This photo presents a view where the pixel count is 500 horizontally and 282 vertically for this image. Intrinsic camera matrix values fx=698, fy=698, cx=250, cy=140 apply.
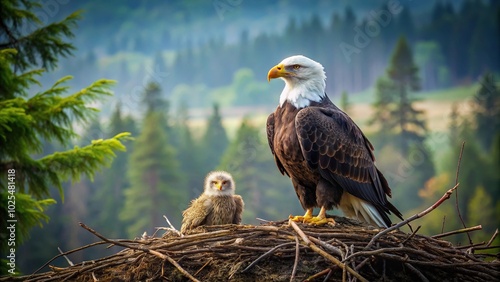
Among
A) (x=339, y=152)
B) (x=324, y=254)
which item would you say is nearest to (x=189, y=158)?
(x=339, y=152)

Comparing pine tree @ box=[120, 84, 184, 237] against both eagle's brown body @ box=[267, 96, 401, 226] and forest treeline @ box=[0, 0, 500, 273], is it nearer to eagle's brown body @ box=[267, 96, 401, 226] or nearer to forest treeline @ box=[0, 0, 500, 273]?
forest treeline @ box=[0, 0, 500, 273]

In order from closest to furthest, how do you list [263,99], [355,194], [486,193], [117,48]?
[355,194] < [486,193] < [263,99] < [117,48]

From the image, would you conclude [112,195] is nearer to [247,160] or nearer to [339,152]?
[247,160]

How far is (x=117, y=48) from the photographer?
89625 millimetres

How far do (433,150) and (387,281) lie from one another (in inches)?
2064

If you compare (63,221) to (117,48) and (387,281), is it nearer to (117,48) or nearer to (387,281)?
(387,281)

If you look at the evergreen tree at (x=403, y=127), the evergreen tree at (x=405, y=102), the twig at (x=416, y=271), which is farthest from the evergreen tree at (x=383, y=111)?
the twig at (x=416, y=271)

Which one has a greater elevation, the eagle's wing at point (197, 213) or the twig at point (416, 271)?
the eagle's wing at point (197, 213)

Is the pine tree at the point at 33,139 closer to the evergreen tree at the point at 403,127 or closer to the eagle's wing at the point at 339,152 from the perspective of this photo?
the eagle's wing at the point at 339,152

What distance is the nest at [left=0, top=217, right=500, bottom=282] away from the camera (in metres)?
5.41

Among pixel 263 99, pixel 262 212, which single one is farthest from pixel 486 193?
pixel 263 99

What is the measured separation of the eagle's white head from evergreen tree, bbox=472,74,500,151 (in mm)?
52317

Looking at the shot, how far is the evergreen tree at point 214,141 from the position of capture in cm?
5381

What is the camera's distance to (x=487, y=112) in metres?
58.0
